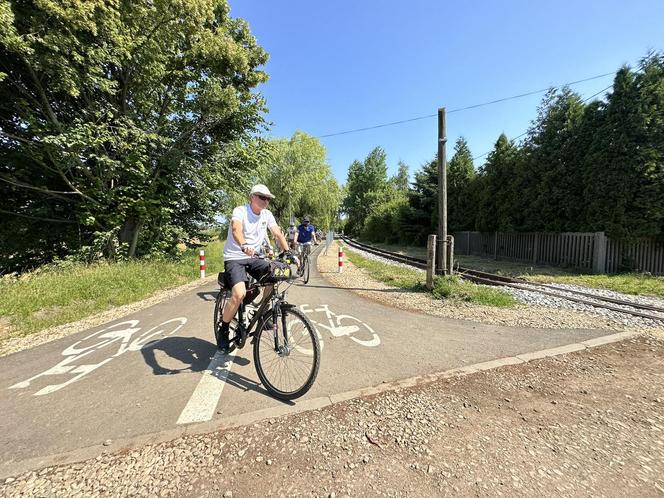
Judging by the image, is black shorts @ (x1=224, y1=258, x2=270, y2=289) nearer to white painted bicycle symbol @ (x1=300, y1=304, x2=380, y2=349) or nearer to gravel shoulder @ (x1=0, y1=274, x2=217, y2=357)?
white painted bicycle symbol @ (x1=300, y1=304, x2=380, y2=349)

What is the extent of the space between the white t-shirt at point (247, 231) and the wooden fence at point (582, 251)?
45.1 ft

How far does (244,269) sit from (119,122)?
31.1ft

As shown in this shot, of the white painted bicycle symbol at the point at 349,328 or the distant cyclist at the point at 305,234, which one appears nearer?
the white painted bicycle symbol at the point at 349,328

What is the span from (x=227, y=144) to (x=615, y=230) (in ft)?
51.1

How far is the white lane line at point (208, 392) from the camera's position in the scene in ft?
8.57

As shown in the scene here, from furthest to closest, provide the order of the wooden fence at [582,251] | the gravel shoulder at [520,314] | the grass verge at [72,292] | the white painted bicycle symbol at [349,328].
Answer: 1. the wooden fence at [582,251]
2. the grass verge at [72,292]
3. the gravel shoulder at [520,314]
4. the white painted bicycle symbol at [349,328]

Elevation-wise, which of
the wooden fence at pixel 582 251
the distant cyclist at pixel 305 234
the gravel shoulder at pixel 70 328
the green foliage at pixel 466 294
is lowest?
the gravel shoulder at pixel 70 328

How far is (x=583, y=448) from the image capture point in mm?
2180

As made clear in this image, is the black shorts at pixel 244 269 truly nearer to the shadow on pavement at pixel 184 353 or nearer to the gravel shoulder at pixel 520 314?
the shadow on pavement at pixel 184 353

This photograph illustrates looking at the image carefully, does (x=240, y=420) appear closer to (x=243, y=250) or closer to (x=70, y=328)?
(x=243, y=250)

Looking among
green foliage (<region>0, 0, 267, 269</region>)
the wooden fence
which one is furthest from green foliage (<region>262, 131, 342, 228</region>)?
the wooden fence

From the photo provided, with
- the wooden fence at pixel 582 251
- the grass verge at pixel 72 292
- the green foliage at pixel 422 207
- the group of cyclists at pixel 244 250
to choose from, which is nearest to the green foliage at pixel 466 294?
the group of cyclists at pixel 244 250

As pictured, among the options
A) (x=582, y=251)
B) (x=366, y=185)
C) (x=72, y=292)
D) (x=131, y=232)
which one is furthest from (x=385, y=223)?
(x=72, y=292)

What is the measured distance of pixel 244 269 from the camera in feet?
10.9
